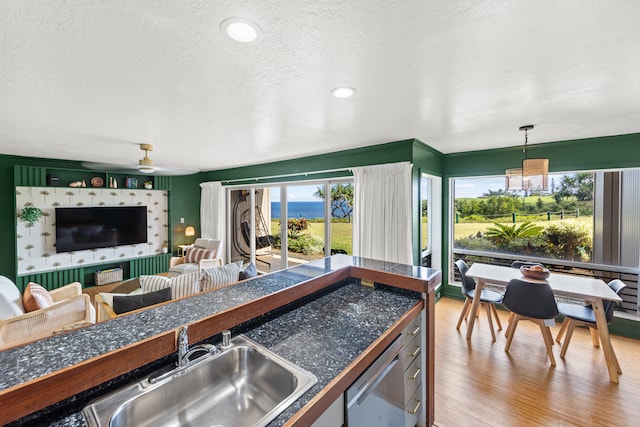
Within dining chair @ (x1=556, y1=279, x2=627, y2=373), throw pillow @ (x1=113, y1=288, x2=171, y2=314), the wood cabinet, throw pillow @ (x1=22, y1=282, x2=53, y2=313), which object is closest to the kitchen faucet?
the wood cabinet

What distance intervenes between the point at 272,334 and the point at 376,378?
1.84 ft

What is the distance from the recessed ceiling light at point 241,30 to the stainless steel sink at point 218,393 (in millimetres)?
1461

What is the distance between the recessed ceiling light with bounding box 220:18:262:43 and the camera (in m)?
1.15

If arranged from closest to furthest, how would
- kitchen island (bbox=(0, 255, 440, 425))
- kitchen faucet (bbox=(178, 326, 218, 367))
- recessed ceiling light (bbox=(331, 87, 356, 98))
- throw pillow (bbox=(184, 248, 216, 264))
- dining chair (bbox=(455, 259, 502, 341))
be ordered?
kitchen island (bbox=(0, 255, 440, 425)) < kitchen faucet (bbox=(178, 326, 218, 367)) < recessed ceiling light (bbox=(331, 87, 356, 98)) < dining chair (bbox=(455, 259, 502, 341)) < throw pillow (bbox=(184, 248, 216, 264))

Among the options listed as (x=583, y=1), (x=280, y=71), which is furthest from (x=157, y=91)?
(x=583, y=1)

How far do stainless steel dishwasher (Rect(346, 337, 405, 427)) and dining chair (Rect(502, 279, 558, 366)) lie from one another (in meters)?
1.79

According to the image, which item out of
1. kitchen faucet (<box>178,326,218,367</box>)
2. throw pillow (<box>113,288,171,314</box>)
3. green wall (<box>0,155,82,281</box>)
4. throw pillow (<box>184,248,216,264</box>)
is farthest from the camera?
throw pillow (<box>184,248,216,264</box>)

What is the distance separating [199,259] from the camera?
5.13 m

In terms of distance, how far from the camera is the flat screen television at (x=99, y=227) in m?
4.60

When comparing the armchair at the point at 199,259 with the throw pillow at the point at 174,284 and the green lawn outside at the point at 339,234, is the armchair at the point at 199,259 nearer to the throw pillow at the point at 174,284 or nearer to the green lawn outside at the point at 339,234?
the green lawn outside at the point at 339,234

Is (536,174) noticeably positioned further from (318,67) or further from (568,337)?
(318,67)

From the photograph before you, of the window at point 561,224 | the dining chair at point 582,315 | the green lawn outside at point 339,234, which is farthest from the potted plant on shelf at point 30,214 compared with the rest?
the dining chair at point 582,315

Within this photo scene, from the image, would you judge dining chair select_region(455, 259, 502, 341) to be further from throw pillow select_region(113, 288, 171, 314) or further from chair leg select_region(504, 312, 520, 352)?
throw pillow select_region(113, 288, 171, 314)

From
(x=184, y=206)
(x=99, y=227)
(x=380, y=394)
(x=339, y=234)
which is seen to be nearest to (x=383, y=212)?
(x=339, y=234)
